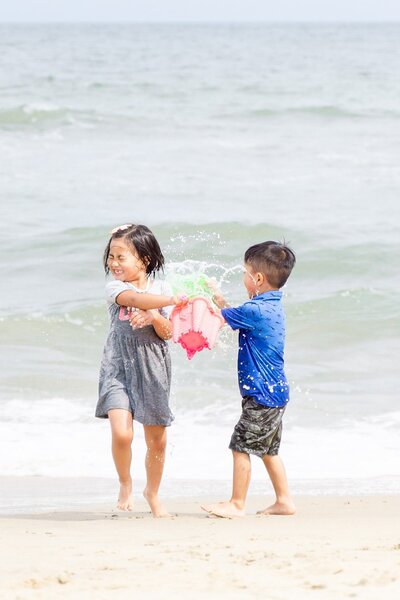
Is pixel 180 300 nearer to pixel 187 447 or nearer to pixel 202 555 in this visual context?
pixel 202 555

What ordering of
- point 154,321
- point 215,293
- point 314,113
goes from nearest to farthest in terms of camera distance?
point 154,321 → point 215,293 → point 314,113

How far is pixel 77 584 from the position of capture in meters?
3.50

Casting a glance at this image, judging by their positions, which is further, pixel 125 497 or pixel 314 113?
pixel 314 113

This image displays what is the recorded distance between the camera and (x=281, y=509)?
4914 mm

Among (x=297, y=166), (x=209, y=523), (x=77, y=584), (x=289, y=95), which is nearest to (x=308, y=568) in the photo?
(x=77, y=584)

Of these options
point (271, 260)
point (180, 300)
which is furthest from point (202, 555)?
point (271, 260)

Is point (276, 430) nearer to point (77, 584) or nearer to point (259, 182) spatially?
point (77, 584)

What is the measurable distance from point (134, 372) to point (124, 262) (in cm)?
49

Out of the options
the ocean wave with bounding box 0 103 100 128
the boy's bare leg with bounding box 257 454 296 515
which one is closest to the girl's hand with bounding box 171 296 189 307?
the boy's bare leg with bounding box 257 454 296 515

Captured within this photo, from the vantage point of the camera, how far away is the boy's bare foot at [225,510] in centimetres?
481

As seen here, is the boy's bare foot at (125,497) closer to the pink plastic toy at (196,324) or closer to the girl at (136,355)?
the girl at (136,355)

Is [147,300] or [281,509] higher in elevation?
[147,300]

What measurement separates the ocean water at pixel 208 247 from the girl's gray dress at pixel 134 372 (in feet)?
1.11

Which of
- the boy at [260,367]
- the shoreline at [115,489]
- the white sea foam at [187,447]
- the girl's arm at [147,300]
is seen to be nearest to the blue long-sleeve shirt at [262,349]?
the boy at [260,367]
